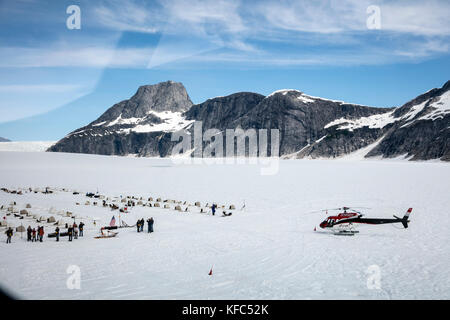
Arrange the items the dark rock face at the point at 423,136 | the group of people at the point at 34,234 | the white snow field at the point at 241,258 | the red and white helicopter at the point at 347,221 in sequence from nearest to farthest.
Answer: the white snow field at the point at 241,258, the group of people at the point at 34,234, the red and white helicopter at the point at 347,221, the dark rock face at the point at 423,136

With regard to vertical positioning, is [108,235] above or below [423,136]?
below

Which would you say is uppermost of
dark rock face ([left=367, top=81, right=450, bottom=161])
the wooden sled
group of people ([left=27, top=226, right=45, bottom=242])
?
dark rock face ([left=367, top=81, right=450, bottom=161])

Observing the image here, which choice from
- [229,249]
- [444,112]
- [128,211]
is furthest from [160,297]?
[444,112]

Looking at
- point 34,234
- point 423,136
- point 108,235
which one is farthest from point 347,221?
point 423,136

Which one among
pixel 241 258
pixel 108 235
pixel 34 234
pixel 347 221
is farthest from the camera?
pixel 108 235

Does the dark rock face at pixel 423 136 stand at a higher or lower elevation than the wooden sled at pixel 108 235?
higher

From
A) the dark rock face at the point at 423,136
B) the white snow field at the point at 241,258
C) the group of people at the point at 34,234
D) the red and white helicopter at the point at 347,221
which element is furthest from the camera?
the dark rock face at the point at 423,136

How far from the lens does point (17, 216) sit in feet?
102

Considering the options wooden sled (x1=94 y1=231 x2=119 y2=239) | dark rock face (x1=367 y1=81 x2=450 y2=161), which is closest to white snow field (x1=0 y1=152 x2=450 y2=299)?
wooden sled (x1=94 y1=231 x2=119 y2=239)

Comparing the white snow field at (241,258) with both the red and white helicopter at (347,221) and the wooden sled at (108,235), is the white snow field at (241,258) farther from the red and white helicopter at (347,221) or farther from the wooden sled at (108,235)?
the red and white helicopter at (347,221)

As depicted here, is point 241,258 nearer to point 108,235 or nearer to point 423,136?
point 108,235

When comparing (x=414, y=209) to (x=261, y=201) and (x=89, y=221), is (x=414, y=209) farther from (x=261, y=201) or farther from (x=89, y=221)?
(x=89, y=221)

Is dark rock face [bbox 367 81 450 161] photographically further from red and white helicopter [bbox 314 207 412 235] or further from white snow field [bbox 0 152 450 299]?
red and white helicopter [bbox 314 207 412 235]

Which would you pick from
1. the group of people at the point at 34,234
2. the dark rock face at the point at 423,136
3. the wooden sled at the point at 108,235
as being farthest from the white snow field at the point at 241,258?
the dark rock face at the point at 423,136
